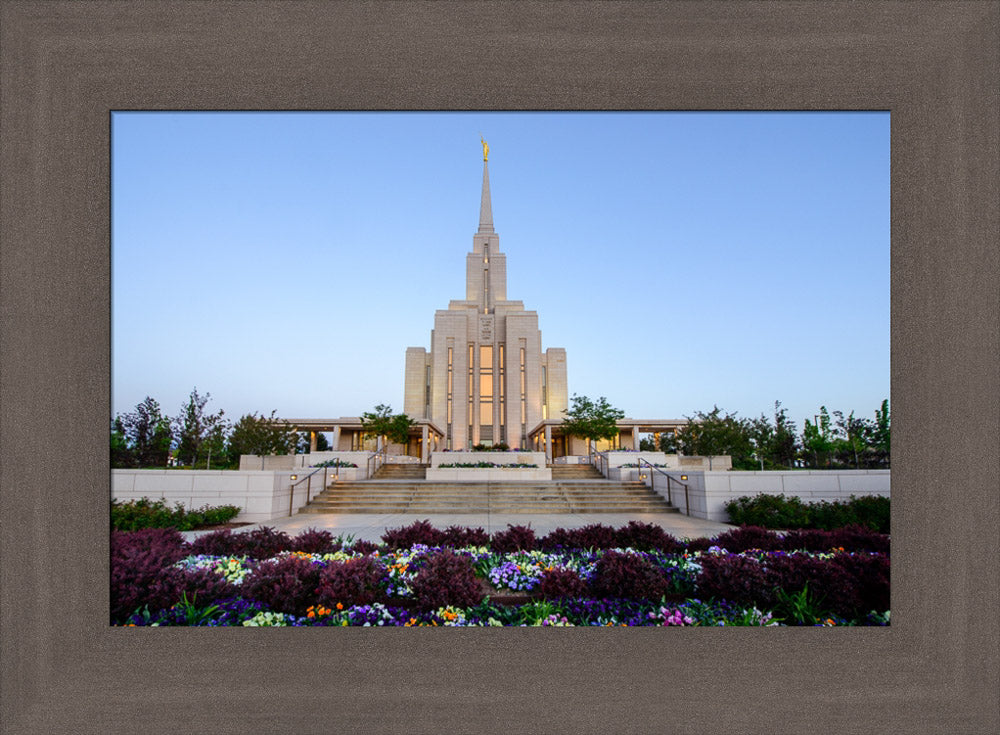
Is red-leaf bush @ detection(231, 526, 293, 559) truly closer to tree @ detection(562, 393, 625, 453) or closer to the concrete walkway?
the concrete walkway

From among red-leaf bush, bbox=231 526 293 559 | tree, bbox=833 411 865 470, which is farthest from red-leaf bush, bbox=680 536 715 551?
tree, bbox=833 411 865 470

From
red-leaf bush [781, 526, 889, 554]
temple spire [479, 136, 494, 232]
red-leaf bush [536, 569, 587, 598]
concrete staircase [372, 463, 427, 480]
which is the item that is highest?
temple spire [479, 136, 494, 232]

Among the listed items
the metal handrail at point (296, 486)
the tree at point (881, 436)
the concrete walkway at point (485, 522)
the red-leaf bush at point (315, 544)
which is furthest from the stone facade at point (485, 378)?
the red-leaf bush at point (315, 544)

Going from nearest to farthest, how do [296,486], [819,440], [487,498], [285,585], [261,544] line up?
[285,585]
[261,544]
[296,486]
[487,498]
[819,440]

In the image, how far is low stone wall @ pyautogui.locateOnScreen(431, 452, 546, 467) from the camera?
19.6 m

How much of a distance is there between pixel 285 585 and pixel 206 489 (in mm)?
7427

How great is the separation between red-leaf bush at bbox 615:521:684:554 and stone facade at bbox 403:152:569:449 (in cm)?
3431

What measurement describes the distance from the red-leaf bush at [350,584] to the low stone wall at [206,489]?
7.10 metres

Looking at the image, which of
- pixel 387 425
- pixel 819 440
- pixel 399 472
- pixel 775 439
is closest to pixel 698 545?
pixel 775 439

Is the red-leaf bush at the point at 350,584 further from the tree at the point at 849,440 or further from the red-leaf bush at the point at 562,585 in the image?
the tree at the point at 849,440

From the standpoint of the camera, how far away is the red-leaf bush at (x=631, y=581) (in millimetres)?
4004

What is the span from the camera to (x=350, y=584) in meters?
3.88

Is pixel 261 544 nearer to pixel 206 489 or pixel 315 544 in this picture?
pixel 315 544

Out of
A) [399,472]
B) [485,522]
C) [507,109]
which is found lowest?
[399,472]
